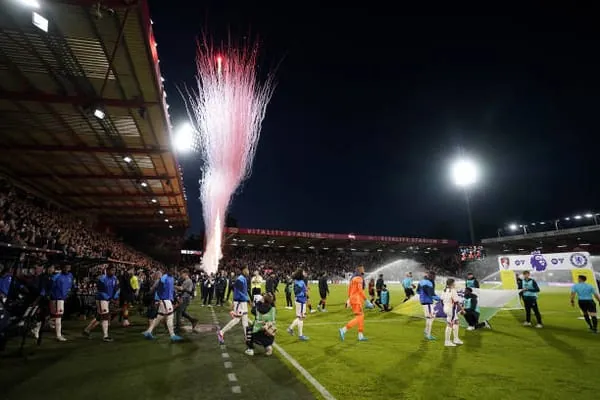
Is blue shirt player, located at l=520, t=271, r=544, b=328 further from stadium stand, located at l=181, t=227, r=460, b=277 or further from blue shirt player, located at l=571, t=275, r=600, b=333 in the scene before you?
stadium stand, located at l=181, t=227, r=460, b=277

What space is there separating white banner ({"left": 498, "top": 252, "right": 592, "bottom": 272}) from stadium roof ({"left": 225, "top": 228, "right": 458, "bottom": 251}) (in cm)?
3847

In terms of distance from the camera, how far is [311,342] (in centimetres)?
985

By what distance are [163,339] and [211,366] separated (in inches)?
153

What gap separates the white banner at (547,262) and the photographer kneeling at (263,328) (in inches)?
641

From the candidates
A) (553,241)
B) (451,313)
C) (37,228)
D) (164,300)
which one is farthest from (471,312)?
(553,241)

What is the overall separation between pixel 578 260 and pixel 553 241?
45650 mm

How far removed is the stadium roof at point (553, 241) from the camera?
48.4 m

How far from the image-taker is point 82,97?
12.1 metres

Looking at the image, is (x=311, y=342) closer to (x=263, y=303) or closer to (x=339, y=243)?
(x=263, y=303)

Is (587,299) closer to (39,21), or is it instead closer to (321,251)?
(39,21)

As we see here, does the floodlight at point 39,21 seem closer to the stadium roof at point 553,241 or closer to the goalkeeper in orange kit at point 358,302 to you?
the goalkeeper in orange kit at point 358,302

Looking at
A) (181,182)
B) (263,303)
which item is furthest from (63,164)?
(263,303)

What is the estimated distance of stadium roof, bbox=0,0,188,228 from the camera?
863 cm

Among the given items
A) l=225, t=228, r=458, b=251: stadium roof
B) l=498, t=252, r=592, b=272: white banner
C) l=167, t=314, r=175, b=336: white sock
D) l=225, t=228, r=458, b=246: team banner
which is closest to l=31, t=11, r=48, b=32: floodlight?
l=167, t=314, r=175, b=336: white sock
